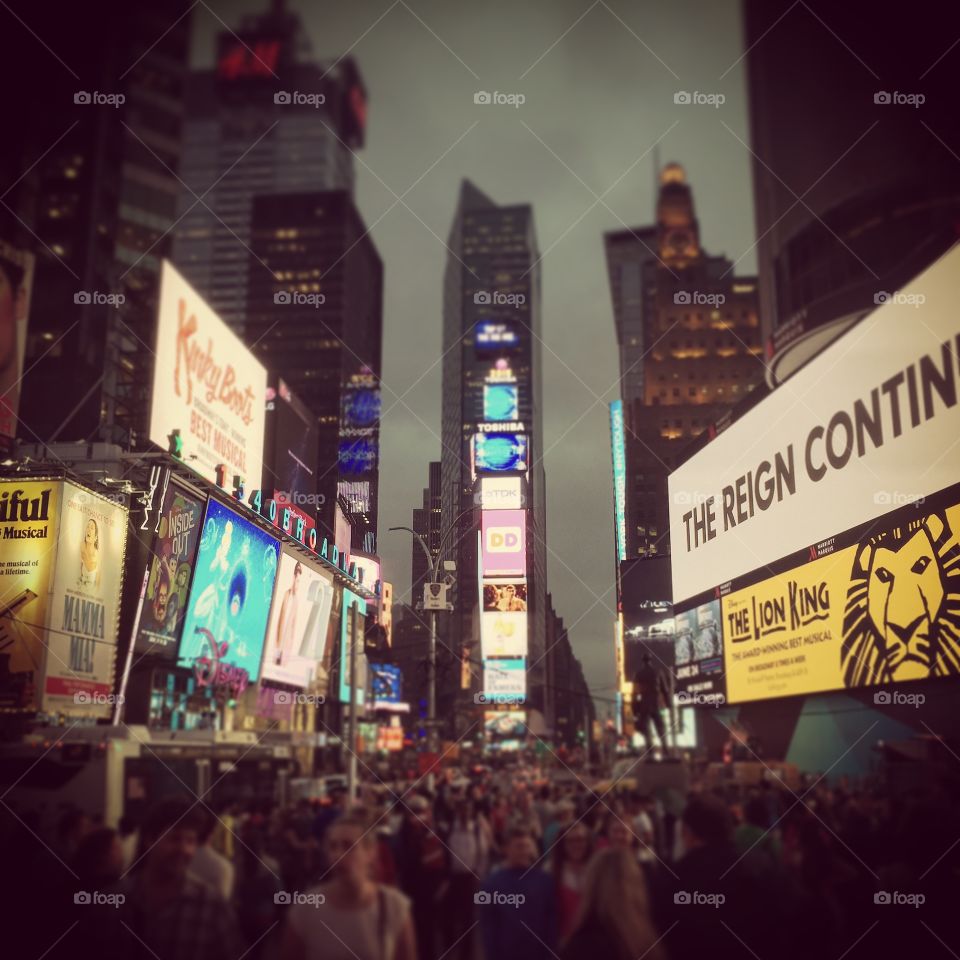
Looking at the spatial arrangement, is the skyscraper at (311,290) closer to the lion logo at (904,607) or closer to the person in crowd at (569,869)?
the lion logo at (904,607)

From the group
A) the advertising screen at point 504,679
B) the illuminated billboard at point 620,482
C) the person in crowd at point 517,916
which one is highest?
the illuminated billboard at point 620,482

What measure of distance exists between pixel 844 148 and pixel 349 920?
71.0ft

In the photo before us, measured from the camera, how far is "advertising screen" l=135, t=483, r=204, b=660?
25.1 meters

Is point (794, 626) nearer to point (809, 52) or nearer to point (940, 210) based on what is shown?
point (940, 210)

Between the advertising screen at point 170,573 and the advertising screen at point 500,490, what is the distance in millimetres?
29712

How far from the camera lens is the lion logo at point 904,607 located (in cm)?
1361

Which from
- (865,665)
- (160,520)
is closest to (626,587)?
(160,520)

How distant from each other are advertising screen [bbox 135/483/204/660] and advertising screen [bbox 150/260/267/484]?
1.30m

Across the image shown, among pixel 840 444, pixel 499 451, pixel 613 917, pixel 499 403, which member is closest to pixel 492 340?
pixel 499 403

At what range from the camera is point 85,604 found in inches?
957

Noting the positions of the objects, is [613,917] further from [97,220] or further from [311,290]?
[311,290]

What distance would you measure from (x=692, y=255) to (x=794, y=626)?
12771 centimetres

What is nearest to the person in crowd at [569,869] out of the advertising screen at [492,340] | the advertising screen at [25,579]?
the advertising screen at [25,579]

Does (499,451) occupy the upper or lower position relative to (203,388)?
upper
